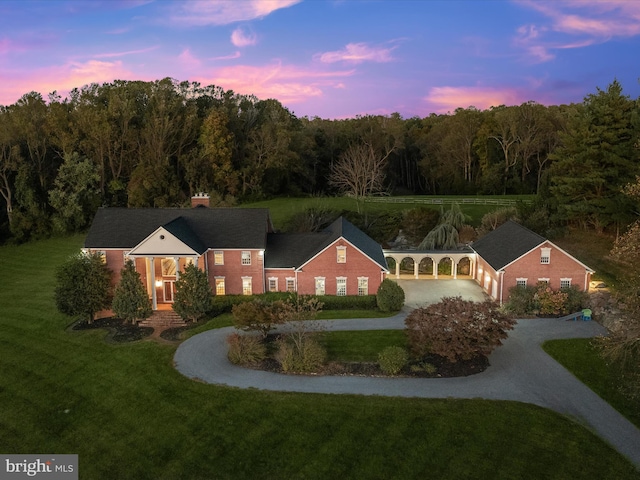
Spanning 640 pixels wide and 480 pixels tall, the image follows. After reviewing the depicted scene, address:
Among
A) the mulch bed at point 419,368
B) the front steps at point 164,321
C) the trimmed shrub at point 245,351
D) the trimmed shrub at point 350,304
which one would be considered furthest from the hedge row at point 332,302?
the mulch bed at point 419,368

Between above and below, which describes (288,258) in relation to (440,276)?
above

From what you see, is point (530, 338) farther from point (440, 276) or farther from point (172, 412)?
point (172, 412)

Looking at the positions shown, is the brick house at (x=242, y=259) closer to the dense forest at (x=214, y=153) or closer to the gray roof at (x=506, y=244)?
the gray roof at (x=506, y=244)

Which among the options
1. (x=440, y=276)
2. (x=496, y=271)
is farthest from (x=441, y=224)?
(x=496, y=271)

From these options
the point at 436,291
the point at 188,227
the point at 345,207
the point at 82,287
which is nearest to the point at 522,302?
the point at 436,291

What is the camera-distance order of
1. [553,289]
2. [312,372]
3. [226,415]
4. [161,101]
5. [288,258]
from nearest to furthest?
[226,415], [312,372], [553,289], [288,258], [161,101]

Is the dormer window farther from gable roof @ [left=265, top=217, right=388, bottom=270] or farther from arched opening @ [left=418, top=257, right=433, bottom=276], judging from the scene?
arched opening @ [left=418, top=257, right=433, bottom=276]
